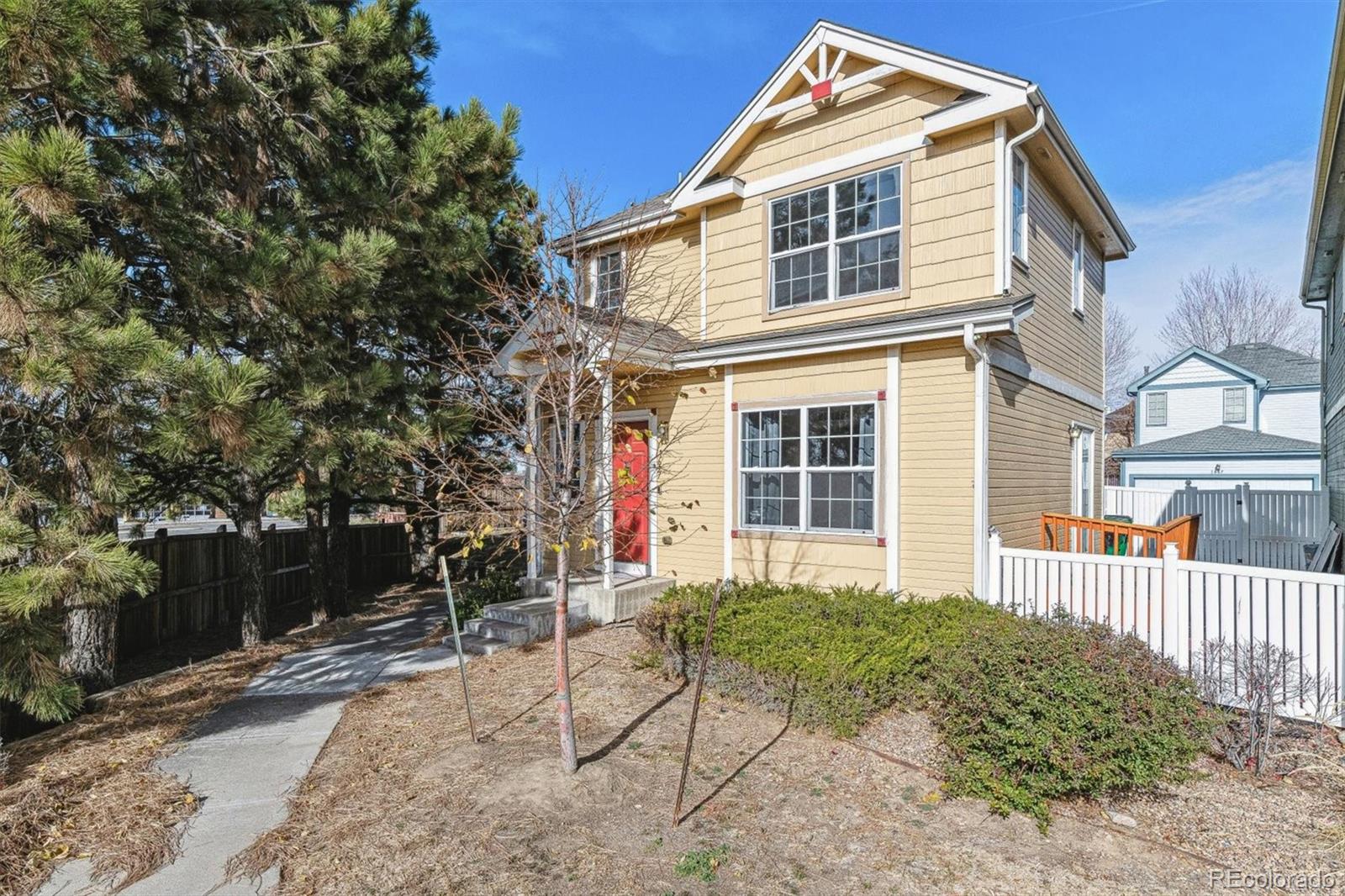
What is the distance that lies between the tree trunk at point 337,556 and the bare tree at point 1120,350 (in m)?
41.9

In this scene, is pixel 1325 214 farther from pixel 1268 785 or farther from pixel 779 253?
pixel 1268 785

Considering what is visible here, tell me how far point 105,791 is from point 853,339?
7472 mm

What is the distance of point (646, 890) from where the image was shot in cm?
332

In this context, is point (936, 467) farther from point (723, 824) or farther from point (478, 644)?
point (478, 644)

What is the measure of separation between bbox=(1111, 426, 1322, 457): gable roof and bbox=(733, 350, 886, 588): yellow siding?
20309 mm

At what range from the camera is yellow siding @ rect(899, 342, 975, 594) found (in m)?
7.08

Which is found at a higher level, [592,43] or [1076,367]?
[592,43]

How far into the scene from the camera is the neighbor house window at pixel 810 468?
7.82m

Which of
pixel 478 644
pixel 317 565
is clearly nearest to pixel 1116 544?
pixel 478 644

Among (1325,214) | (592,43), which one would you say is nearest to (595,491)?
(592,43)

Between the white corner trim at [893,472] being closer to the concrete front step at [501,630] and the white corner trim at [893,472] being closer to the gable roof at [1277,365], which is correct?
the concrete front step at [501,630]

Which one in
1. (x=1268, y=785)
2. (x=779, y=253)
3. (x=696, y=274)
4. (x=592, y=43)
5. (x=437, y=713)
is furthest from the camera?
(x=592, y=43)

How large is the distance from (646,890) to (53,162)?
17.2ft

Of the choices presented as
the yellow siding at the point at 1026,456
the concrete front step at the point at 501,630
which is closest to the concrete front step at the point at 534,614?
the concrete front step at the point at 501,630
